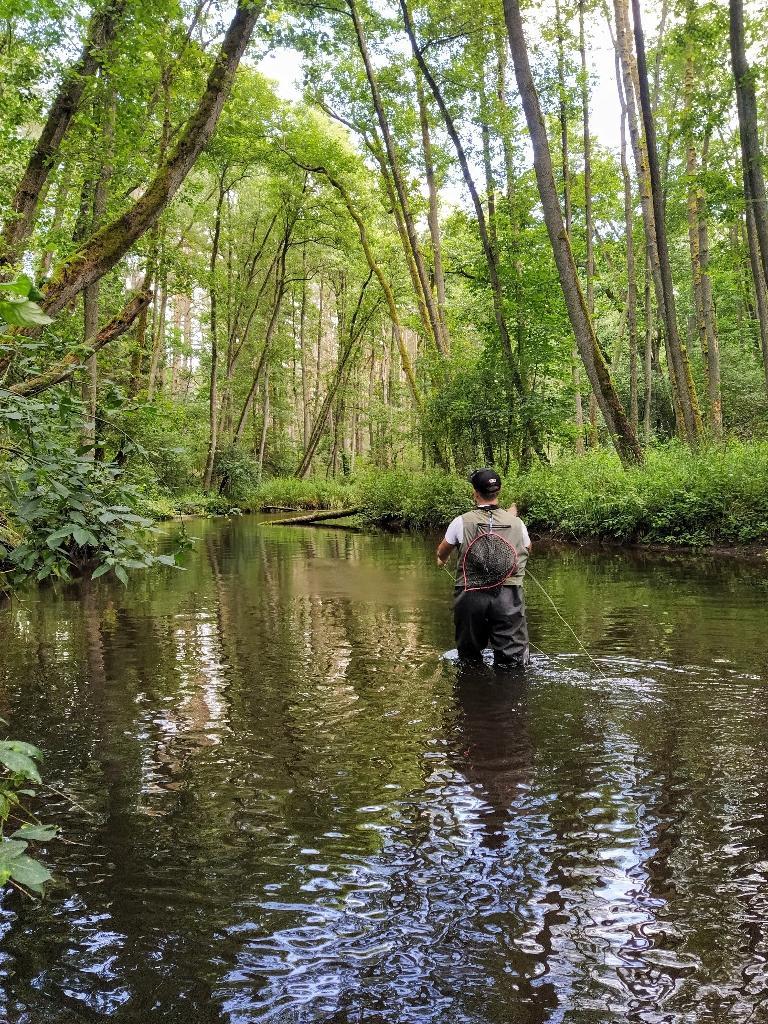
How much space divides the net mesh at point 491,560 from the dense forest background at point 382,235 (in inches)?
103

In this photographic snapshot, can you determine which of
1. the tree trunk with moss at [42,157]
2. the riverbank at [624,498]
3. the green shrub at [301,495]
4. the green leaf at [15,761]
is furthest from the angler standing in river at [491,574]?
the green shrub at [301,495]

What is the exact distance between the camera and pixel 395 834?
11.3 feet

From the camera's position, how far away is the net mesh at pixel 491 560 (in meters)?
6.15

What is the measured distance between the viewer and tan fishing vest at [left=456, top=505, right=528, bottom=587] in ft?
20.3

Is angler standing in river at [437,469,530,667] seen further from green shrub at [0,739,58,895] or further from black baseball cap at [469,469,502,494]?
green shrub at [0,739,58,895]

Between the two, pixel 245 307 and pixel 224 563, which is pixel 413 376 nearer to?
pixel 224 563

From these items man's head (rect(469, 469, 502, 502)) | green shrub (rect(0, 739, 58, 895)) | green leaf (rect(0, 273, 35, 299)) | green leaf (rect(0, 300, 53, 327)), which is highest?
green leaf (rect(0, 273, 35, 299))

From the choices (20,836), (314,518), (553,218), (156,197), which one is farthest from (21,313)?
(314,518)

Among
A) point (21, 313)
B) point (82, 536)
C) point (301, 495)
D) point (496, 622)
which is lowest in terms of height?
point (496, 622)

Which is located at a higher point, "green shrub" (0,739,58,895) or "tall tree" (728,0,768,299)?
"tall tree" (728,0,768,299)

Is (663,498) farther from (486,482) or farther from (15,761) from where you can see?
(15,761)

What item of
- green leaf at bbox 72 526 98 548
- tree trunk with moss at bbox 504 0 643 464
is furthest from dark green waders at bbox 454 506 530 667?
tree trunk with moss at bbox 504 0 643 464

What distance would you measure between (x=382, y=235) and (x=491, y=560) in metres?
29.3

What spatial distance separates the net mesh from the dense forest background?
2.62 m
